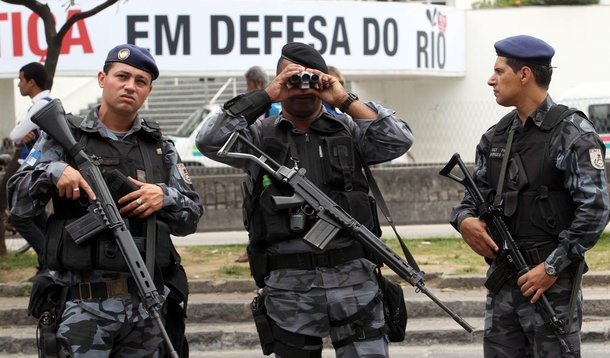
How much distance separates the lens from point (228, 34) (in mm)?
17719

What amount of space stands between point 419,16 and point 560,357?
51.7ft

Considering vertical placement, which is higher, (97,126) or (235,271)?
(97,126)

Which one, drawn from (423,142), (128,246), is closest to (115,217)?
(128,246)

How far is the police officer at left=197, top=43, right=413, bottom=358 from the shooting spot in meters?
4.52

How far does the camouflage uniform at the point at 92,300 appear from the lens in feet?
14.3

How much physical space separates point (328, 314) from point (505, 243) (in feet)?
2.75

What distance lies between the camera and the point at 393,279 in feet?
28.9

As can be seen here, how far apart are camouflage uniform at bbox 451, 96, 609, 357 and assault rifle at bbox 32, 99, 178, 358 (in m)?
1.43

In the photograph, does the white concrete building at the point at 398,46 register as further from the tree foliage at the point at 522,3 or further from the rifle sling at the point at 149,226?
the rifle sling at the point at 149,226

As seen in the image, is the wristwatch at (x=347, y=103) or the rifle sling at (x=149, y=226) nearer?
the rifle sling at (x=149, y=226)

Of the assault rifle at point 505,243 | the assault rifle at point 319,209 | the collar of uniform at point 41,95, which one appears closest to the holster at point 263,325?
the assault rifle at point 319,209

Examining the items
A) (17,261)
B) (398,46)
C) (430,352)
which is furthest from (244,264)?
(398,46)

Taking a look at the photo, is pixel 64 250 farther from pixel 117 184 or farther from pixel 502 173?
pixel 502 173

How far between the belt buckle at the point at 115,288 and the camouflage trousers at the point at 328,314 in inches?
25.9
